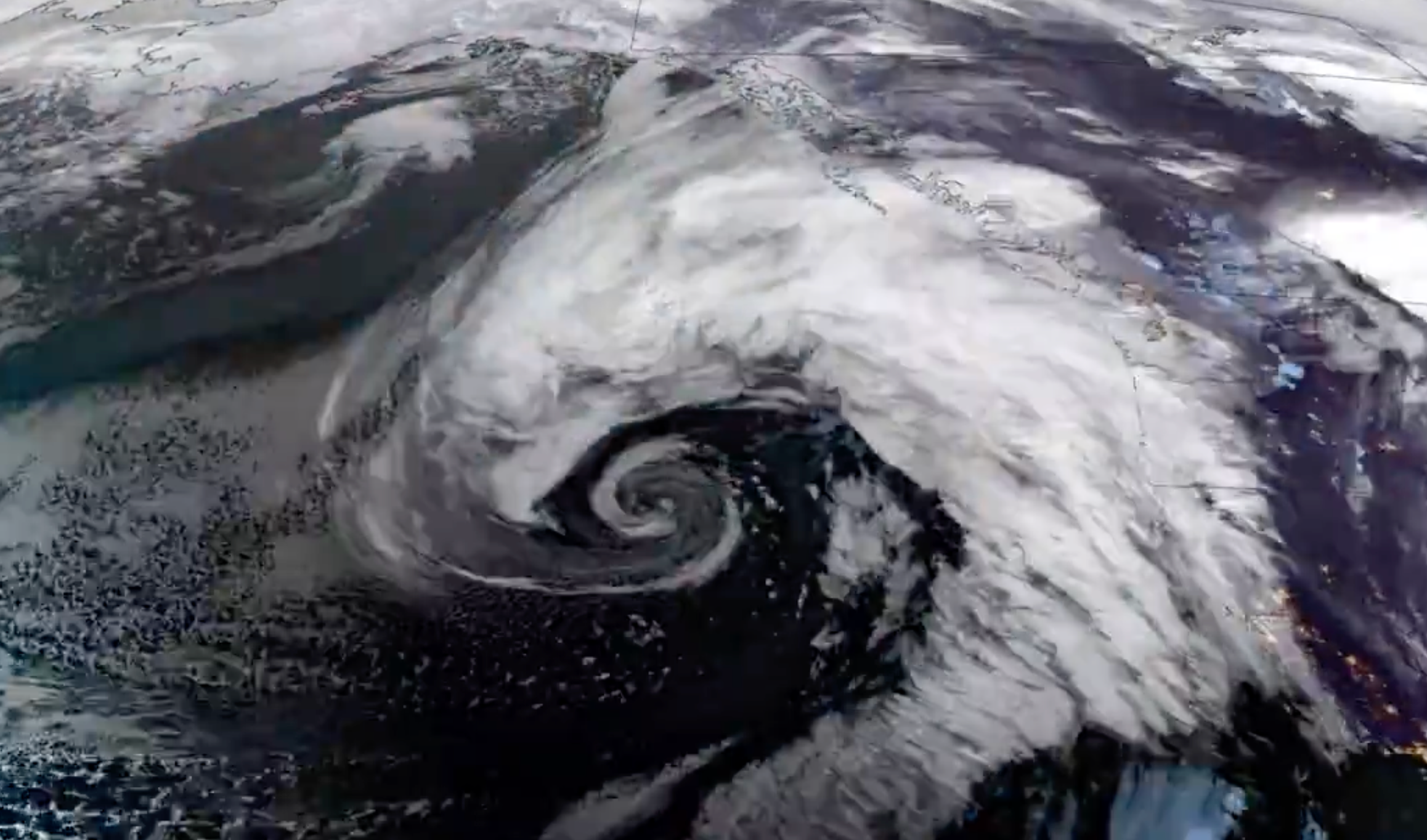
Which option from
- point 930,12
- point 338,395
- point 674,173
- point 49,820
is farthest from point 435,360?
point 930,12

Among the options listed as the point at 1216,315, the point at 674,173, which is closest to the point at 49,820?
the point at 674,173

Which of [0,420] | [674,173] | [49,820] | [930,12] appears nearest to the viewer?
[49,820]

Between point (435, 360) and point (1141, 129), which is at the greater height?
Result: point (1141, 129)

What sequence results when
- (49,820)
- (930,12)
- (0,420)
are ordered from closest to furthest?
1. (49,820)
2. (0,420)
3. (930,12)

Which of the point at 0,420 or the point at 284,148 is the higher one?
the point at 284,148

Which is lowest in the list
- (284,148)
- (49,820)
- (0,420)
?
(49,820)

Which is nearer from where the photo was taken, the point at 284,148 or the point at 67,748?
the point at 67,748

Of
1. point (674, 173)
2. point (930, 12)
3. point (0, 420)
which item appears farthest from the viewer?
point (930, 12)

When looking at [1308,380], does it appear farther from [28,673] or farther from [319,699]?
[28,673]

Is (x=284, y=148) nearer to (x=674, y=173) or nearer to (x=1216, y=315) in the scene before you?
(x=674, y=173)
